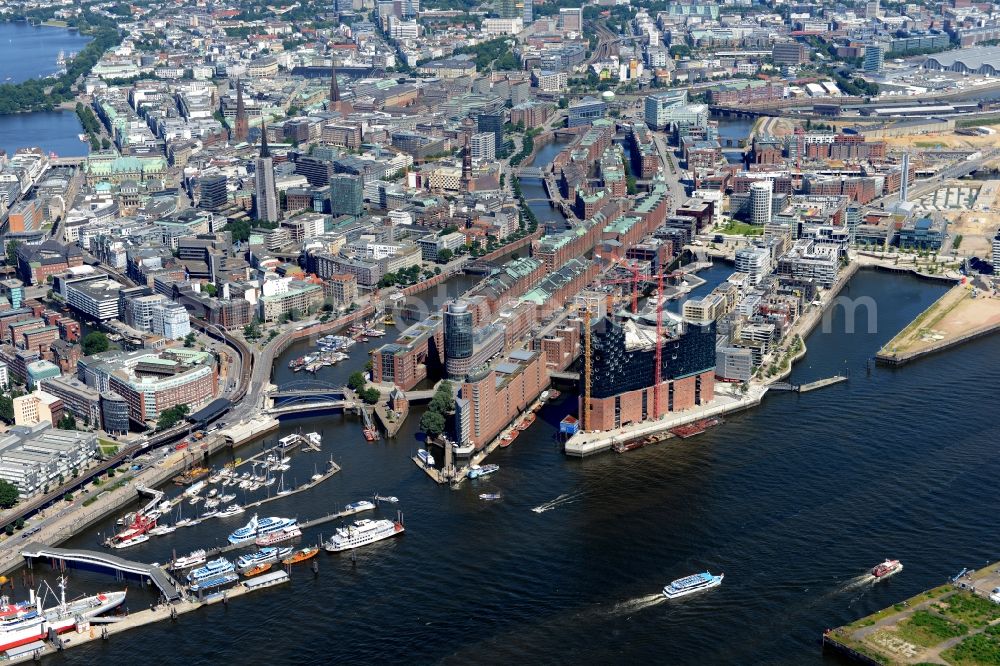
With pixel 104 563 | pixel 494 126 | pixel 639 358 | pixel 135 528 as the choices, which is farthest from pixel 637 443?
pixel 494 126

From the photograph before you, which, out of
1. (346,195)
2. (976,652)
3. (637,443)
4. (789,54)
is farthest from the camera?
(789,54)

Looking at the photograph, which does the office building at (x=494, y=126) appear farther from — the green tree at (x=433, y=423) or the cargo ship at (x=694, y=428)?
the green tree at (x=433, y=423)

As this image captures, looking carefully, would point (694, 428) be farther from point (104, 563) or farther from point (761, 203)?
point (761, 203)

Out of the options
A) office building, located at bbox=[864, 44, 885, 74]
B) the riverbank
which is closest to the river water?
the riverbank

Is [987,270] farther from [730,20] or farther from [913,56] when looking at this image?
[730,20]

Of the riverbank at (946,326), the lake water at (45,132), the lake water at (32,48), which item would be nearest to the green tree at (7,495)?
the riverbank at (946,326)

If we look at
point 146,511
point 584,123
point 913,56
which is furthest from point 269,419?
point 913,56

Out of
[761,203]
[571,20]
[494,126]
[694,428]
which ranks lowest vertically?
[694,428]
